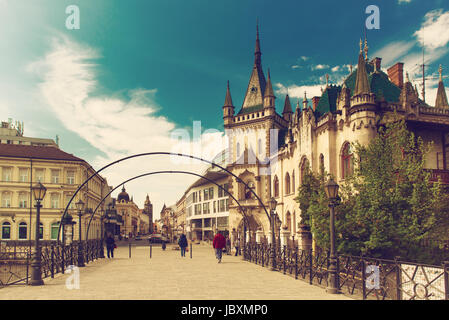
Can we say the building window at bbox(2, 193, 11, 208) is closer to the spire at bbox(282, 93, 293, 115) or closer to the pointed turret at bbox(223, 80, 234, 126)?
the pointed turret at bbox(223, 80, 234, 126)

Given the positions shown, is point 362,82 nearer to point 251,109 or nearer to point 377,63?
point 377,63

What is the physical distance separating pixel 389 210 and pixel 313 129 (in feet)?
48.4

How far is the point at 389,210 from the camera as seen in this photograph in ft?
60.8

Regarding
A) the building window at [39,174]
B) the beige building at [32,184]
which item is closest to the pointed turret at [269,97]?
the beige building at [32,184]

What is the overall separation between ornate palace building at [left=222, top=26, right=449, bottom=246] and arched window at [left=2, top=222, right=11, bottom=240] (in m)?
29.5

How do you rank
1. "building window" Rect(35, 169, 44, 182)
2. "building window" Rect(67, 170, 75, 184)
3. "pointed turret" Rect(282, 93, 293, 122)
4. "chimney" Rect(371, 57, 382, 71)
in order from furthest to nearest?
"pointed turret" Rect(282, 93, 293, 122) → "building window" Rect(67, 170, 75, 184) → "building window" Rect(35, 169, 44, 182) → "chimney" Rect(371, 57, 382, 71)

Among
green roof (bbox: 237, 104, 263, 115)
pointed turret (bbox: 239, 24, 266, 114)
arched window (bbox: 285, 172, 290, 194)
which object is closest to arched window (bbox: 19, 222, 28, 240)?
green roof (bbox: 237, 104, 263, 115)

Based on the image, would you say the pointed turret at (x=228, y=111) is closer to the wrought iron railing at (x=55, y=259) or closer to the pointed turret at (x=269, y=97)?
the pointed turret at (x=269, y=97)

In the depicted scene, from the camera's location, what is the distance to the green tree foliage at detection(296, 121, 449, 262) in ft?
59.4

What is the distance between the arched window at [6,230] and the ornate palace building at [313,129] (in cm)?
2945

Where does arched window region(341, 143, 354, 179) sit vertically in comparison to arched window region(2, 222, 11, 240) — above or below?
above

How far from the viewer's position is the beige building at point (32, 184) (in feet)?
170

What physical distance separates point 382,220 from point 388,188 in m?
1.78
